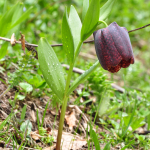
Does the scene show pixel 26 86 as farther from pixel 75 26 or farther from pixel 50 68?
pixel 75 26

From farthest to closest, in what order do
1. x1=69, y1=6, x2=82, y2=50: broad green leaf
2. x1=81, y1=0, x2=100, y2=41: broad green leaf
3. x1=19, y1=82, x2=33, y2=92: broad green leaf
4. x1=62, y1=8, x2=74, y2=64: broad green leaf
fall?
x1=19, y1=82, x2=33, y2=92: broad green leaf
x1=69, y1=6, x2=82, y2=50: broad green leaf
x1=62, y1=8, x2=74, y2=64: broad green leaf
x1=81, y1=0, x2=100, y2=41: broad green leaf

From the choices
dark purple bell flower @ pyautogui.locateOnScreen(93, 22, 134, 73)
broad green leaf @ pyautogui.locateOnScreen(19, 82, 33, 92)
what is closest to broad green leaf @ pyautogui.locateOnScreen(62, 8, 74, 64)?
dark purple bell flower @ pyautogui.locateOnScreen(93, 22, 134, 73)

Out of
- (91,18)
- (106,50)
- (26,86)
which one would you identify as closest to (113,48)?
(106,50)

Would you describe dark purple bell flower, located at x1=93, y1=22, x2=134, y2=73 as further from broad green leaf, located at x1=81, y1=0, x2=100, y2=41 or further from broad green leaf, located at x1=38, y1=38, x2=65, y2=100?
broad green leaf, located at x1=38, y1=38, x2=65, y2=100

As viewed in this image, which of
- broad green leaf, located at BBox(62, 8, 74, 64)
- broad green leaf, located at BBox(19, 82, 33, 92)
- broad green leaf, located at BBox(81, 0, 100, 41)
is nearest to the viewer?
broad green leaf, located at BBox(81, 0, 100, 41)

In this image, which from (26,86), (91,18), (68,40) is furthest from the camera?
(26,86)

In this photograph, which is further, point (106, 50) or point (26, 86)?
point (26, 86)

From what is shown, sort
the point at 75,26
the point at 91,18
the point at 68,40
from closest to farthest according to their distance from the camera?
the point at 91,18 → the point at 68,40 → the point at 75,26

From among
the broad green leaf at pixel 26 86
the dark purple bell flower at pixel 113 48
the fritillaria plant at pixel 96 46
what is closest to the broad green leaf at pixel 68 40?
the fritillaria plant at pixel 96 46
